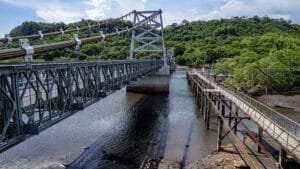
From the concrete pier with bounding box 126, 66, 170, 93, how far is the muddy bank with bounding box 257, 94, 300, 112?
1890 cm

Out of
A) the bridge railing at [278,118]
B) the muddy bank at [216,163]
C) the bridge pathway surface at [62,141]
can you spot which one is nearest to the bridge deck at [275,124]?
the bridge railing at [278,118]

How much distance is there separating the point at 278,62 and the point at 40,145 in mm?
49489

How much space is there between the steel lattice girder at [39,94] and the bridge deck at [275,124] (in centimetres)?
1127

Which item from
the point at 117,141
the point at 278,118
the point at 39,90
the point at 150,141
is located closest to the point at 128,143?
the point at 117,141

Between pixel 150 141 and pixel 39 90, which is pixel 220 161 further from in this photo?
pixel 39 90

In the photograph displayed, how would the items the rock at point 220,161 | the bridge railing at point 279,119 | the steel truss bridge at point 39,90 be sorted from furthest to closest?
the rock at point 220,161
the bridge railing at point 279,119
the steel truss bridge at point 39,90

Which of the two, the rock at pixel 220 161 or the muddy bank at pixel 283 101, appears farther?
the muddy bank at pixel 283 101

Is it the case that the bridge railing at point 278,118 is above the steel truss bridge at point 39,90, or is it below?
below

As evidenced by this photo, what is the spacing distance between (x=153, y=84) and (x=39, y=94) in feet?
177

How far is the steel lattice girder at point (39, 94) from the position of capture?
602 inches

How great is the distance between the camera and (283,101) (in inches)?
2243

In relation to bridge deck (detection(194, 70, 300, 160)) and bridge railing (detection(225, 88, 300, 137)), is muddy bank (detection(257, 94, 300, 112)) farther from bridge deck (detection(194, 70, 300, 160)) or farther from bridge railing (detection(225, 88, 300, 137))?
bridge railing (detection(225, 88, 300, 137))

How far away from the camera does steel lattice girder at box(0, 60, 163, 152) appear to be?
1529 centimetres

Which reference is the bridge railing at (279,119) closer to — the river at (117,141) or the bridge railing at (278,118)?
the bridge railing at (278,118)
